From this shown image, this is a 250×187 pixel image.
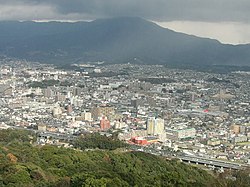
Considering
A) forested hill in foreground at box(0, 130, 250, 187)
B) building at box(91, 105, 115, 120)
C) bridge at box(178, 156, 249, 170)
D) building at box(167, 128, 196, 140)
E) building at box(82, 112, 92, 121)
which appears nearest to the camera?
forested hill in foreground at box(0, 130, 250, 187)

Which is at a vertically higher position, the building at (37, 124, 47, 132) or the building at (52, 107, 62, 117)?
the building at (52, 107, 62, 117)

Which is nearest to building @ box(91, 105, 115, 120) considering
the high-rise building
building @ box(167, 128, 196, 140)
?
the high-rise building

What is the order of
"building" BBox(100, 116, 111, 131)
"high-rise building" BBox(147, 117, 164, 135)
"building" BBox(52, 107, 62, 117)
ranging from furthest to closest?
"building" BBox(52, 107, 62, 117), "building" BBox(100, 116, 111, 131), "high-rise building" BBox(147, 117, 164, 135)

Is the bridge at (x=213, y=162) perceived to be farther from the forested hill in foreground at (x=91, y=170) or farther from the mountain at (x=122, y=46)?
the mountain at (x=122, y=46)

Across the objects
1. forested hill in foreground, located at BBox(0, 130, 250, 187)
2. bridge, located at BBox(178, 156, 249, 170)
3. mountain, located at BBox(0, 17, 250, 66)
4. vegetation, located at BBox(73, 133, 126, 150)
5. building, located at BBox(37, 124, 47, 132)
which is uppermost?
mountain, located at BBox(0, 17, 250, 66)

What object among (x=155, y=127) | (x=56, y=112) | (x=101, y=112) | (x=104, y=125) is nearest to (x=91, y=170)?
(x=155, y=127)

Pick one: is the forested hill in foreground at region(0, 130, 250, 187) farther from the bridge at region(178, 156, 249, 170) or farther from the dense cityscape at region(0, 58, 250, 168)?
the dense cityscape at region(0, 58, 250, 168)

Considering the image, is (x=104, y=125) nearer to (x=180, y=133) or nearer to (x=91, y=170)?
(x=180, y=133)
